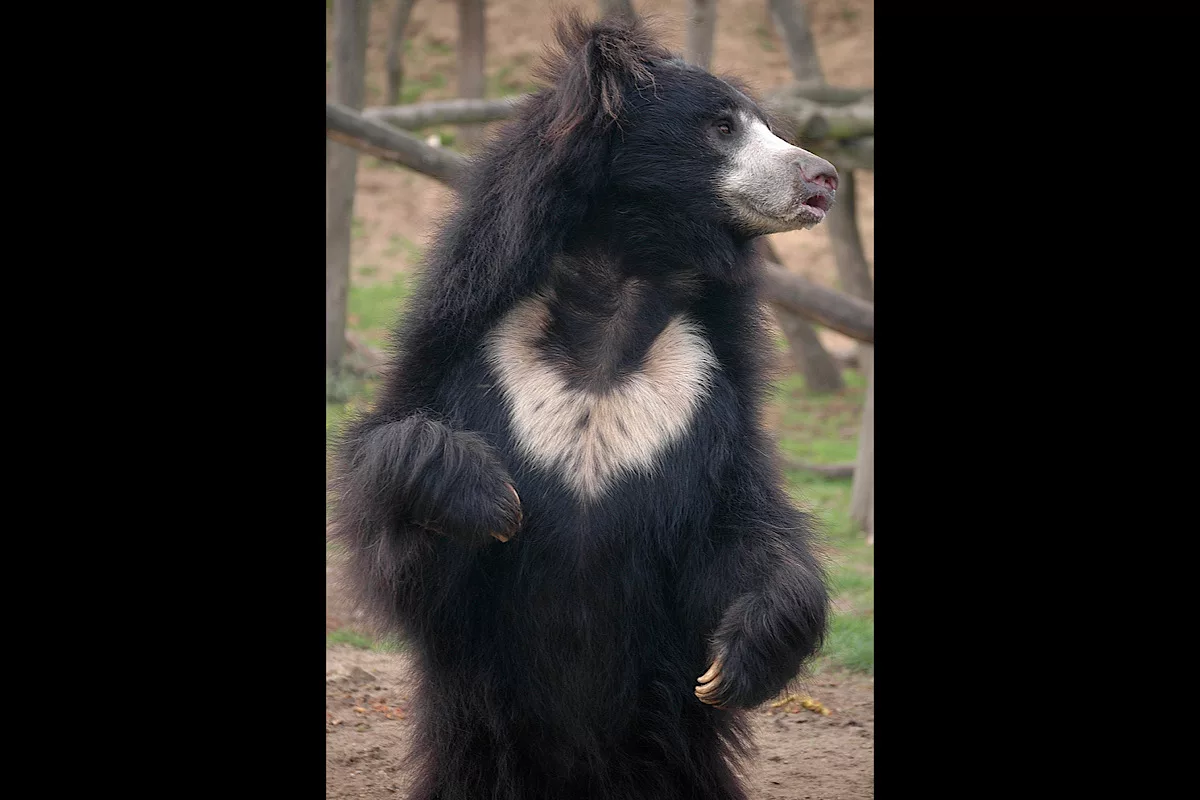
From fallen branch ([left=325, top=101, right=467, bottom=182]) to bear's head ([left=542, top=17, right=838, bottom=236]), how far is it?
280cm

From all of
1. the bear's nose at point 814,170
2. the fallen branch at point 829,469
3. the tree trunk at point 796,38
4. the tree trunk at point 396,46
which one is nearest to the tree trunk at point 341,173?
the tree trunk at point 796,38

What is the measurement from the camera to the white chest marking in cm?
278

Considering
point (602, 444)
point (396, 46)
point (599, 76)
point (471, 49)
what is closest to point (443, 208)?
point (599, 76)

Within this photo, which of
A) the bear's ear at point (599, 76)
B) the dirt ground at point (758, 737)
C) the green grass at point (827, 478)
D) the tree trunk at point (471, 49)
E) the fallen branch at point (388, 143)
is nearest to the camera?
the bear's ear at point (599, 76)

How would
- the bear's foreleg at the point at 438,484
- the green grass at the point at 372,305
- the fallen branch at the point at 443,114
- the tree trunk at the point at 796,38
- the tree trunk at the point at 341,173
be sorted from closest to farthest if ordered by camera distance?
the bear's foreleg at the point at 438,484
the tree trunk at the point at 341,173
the fallen branch at the point at 443,114
the tree trunk at the point at 796,38
the green grass at the point at 372,305

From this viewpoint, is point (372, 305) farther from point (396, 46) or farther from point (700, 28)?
point (700, 28)

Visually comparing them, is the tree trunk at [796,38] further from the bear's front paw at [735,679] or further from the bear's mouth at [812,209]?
the bear's front paw at [735,679]

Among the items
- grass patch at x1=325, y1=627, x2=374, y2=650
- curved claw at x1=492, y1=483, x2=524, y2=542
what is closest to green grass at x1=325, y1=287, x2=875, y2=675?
grass patch at x1=325, y1=627, x2=374, y2=650

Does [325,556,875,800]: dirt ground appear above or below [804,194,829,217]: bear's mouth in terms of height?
below

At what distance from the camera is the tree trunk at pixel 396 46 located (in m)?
10.5

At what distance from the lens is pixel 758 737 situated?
409 centimetres

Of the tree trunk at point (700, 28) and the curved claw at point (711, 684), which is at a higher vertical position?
the tree trunk at point (700, 28)

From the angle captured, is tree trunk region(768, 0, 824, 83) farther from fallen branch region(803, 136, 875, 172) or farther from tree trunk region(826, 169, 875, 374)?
fallen branch region(803, 136, 875, 172)

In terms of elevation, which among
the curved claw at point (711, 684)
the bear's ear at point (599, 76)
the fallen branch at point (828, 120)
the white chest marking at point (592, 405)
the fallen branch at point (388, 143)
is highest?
the fallen branch at point (828, 120)
